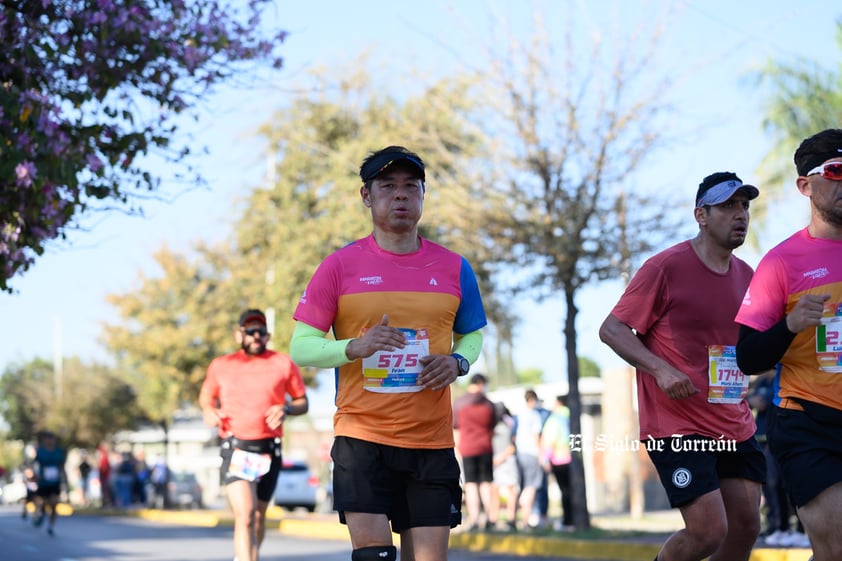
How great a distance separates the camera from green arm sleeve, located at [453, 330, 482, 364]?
597 centimetres

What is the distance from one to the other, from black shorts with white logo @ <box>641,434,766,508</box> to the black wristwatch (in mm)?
1237

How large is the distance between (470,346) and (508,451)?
13287 millimetres

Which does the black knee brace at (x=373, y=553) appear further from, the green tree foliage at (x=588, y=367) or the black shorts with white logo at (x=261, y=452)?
the green tree foliage at (x=588, y=367)

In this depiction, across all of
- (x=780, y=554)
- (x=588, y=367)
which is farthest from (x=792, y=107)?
(x=588, y=367)

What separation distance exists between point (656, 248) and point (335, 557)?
5611 millimetres

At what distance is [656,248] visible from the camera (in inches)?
682

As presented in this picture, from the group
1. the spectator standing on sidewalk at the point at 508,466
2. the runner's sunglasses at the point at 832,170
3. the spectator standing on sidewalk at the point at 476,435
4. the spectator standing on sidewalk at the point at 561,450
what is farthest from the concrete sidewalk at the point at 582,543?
the runner's sunglasses at the point at 832,170

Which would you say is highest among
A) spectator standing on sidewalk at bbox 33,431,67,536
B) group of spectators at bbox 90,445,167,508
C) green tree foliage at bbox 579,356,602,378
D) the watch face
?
green tree foliage at bbox 579,356,602,378

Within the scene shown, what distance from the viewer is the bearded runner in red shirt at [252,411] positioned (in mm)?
10172

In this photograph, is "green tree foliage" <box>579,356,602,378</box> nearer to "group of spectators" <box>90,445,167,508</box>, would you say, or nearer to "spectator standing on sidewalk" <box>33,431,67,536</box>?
"group of spectators" <box>90,445,167,508</box>

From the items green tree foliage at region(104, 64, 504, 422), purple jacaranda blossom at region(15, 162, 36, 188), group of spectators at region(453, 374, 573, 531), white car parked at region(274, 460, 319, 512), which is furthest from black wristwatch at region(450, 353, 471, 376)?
white car parked at region(274, 460, 319, 512)

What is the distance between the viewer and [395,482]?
5.81 metres

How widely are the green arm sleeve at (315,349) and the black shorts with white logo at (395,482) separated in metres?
0.36

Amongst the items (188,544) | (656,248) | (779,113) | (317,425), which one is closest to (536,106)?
(656,248)
